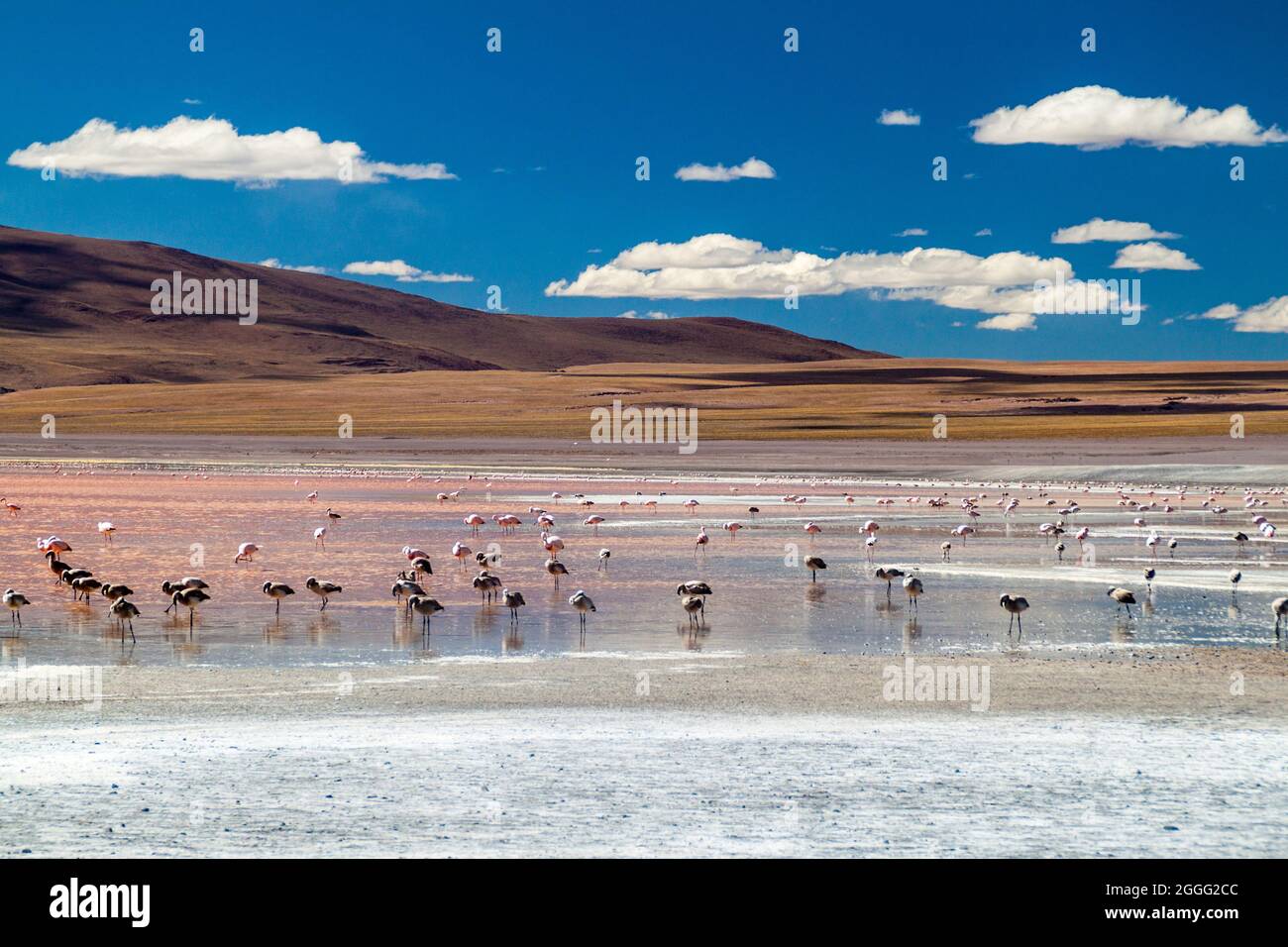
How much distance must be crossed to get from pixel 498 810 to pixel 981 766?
3.43 metres

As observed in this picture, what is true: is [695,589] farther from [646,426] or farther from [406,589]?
[646,426]

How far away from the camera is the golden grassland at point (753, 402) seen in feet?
282

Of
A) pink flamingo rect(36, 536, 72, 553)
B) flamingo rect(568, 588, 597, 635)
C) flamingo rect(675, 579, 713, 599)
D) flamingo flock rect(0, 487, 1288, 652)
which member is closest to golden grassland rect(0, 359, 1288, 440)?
flamingo flock rect(0, 487, 1288, 652)

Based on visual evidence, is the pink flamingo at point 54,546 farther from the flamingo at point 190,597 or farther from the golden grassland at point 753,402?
the golden grassland at point 753,402

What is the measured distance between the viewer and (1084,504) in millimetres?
39875

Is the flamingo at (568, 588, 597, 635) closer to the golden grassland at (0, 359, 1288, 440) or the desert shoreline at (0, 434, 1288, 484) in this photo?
the desert shoreline at (0, 434, 1288, 484)

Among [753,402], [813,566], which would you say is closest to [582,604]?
[813,566]

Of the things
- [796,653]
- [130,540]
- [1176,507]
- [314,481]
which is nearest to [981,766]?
[796,653]

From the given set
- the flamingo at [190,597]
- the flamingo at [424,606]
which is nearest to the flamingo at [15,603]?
the flamingo at [190,597]

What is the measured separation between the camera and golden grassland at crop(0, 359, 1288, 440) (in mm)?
86062

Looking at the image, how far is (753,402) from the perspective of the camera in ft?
376

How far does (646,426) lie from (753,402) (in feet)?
52.8

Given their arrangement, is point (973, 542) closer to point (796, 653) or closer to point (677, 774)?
point (796, 653)
